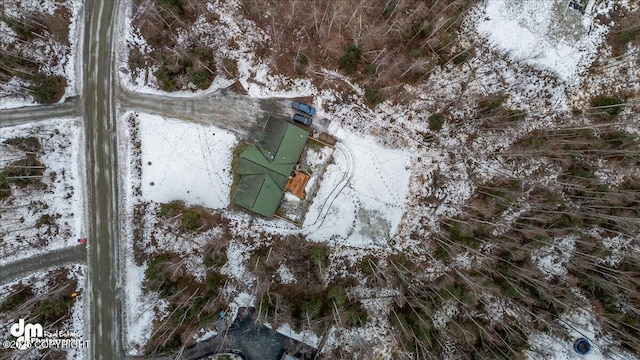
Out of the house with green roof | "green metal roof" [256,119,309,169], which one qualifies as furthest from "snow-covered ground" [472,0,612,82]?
the house with green roof

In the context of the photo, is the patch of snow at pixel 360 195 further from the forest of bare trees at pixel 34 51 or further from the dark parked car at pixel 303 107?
the forest of bare trees at pixel 34 51

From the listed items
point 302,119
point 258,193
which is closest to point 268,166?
point 258,193

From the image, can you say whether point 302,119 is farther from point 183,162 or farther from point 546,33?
point 546,33

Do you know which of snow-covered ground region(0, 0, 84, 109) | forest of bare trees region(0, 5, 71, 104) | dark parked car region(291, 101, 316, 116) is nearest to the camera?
forest of bare trees region(0, 5, 71, 104)

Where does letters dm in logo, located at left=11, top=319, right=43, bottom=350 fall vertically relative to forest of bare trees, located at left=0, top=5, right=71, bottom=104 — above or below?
below

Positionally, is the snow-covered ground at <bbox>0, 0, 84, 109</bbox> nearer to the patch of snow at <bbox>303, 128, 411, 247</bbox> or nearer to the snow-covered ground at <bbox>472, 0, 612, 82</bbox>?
the patch of snow at <bbox>303, 128, 411, 247</bbox>

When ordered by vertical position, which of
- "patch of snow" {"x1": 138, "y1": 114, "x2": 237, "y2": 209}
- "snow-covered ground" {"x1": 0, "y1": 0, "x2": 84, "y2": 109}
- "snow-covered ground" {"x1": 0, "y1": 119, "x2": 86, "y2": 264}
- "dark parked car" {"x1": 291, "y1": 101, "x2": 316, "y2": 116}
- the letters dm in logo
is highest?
"dark parked car" {"x1": 291, "y1": 101, "x2": 316, "y2": 116}
